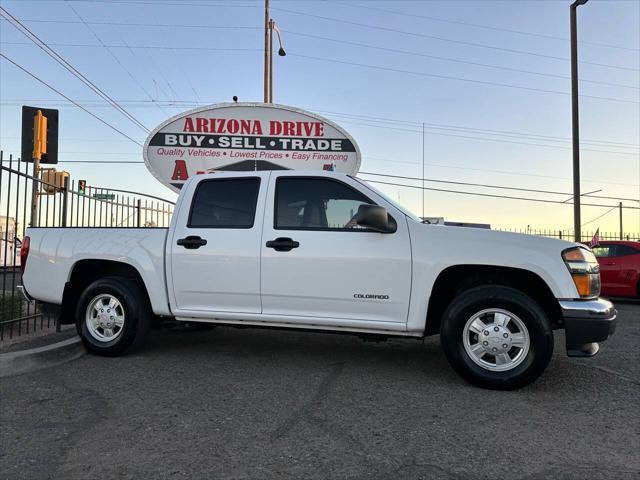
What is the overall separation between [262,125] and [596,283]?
30.0 feet

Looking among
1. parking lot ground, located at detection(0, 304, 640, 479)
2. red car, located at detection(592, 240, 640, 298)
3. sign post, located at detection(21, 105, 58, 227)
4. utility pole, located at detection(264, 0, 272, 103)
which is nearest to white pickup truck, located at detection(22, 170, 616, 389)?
parking lot ground, located at detection(0, 304, 640, 479)

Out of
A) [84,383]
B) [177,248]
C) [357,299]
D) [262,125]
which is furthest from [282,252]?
[262,125]

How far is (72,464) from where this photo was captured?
2693mm

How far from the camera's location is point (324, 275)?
14.3ft

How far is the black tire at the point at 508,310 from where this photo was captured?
12.5 feet

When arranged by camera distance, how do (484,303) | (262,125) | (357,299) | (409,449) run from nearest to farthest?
(409,449), (484,303), (357,299), (262,125)

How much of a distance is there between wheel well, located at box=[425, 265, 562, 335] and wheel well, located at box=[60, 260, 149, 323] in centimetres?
307

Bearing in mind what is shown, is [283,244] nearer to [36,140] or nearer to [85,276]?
[85,276]

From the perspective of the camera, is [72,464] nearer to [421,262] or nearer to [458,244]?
[421,262]

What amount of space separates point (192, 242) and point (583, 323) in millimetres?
3602

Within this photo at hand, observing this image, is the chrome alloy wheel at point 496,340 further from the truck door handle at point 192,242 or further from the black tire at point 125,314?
the black tire at point 125,314

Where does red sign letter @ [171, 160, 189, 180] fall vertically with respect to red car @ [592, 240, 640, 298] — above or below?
above

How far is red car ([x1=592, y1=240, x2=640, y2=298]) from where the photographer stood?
10586 mm

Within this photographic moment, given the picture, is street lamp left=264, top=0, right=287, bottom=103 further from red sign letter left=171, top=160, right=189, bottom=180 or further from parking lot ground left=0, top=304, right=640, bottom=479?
parking lot ground left=0, top=304, right=640, bottom=479
